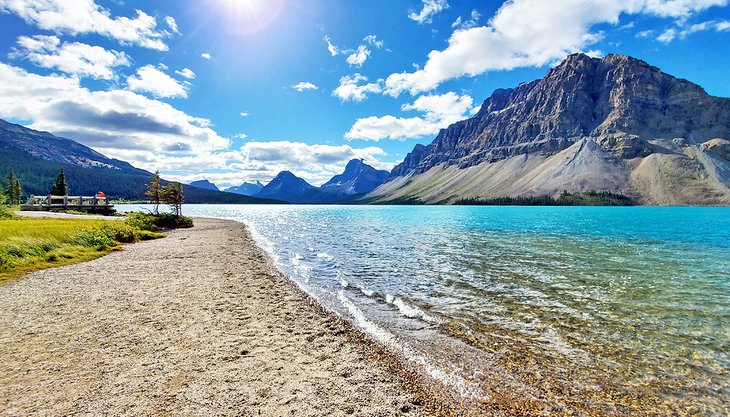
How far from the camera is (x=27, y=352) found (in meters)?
10.6

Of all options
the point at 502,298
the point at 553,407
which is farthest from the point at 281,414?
the point at 502,298

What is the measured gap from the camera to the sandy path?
27.3ft

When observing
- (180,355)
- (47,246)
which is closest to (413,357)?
(180,355)

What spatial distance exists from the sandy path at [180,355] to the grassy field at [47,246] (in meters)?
5.58

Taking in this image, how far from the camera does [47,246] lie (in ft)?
92.7

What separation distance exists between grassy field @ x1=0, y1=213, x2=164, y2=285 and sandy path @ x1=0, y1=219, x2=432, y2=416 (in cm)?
558

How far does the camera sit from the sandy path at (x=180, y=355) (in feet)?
27.3

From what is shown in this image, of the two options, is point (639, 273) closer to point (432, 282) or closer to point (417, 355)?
point (432, 282)

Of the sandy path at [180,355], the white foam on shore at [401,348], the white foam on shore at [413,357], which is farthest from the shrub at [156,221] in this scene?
the white foam on shore at [413,357]

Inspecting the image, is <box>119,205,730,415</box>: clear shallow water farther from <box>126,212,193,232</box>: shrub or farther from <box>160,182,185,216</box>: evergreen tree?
<box>160,182,185,216</box>: evergreen tree

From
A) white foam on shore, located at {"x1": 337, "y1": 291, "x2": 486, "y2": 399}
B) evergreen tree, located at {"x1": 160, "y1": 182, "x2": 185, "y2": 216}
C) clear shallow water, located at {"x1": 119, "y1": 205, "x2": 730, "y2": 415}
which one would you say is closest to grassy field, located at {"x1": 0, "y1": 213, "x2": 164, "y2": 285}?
clear shallow water, located at {"x1": 119, "y1": 205, "x2": 730, "y2": 415}

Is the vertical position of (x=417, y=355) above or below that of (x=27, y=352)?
below

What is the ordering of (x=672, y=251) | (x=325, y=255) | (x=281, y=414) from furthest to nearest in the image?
(x=672, y=251)
(x=325, y=255)
(x=281, y=414)

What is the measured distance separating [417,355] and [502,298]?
370 inches
